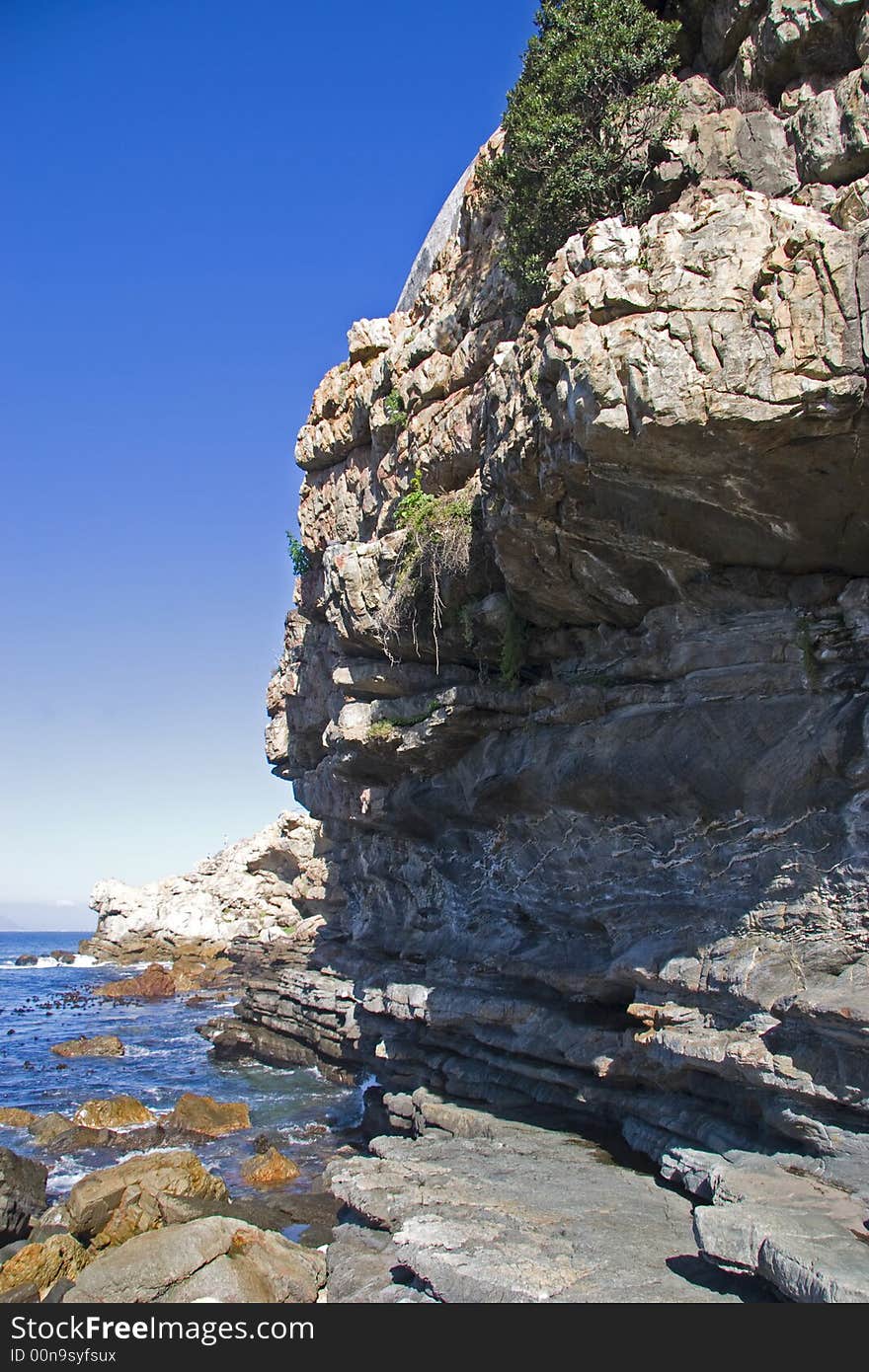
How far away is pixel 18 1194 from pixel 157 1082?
14.4 meters

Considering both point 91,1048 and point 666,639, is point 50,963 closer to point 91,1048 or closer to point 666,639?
point 91,1048

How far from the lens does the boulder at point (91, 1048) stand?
34.6 meters

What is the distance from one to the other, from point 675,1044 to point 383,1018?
36.5 ft

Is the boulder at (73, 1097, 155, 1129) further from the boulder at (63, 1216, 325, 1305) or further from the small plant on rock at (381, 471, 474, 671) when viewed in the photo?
the small plant on rock at (381, 471, 474, 671)

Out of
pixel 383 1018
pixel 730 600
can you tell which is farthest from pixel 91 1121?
pixel 730 600

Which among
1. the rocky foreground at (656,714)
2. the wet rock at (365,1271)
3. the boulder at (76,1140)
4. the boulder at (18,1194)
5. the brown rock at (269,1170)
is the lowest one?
the boulder at (76,1140)

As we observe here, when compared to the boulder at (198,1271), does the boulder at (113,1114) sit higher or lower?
lower

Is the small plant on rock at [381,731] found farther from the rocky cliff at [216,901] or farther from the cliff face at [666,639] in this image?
the rocky cliff at [216,901]

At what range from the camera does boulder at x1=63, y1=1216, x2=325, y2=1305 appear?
11.5m

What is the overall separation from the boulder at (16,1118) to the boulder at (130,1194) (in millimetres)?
9188

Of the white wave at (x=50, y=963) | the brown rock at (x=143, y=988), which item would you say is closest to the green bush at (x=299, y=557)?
the brown rock at (x=143, y=988)

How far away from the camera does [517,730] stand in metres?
18.1

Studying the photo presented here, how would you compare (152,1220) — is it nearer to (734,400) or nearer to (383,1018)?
(383,1018)

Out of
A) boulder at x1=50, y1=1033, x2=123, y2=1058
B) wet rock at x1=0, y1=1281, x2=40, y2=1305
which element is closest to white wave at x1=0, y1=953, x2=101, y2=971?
boulder at x1=50, y1=1033, x2=123, y2=1058
